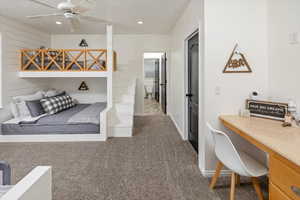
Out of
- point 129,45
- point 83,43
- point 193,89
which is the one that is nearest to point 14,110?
point 83,43

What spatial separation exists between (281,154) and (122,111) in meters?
3.75

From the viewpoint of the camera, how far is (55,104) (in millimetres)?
4527

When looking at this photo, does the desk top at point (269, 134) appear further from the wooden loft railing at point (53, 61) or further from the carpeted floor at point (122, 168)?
the wooden loft railing at point (53, 61)

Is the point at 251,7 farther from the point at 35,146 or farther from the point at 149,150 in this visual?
the point at 35,146

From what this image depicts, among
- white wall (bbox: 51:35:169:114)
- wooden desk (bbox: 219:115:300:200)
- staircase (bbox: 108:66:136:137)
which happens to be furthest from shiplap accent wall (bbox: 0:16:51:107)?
wooden desk (bbox: 219:115:300:200)

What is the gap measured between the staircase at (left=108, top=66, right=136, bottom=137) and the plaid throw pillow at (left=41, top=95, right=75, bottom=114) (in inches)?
47.8

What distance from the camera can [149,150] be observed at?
3.44m

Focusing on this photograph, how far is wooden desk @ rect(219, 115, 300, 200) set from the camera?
1.17m

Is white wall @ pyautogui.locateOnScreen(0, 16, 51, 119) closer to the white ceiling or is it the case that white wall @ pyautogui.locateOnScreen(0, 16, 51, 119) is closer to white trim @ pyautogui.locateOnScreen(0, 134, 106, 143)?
the white ceiling

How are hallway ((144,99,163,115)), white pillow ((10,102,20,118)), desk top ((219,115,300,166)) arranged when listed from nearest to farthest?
desk top ((219,115,300,166)) < white pillow ((10,102,20,118)) < hallway ((144,99,163,115))

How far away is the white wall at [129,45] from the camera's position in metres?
6.11

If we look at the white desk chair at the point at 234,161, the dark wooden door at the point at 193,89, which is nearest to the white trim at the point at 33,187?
the white desk chair at the point at 234,161

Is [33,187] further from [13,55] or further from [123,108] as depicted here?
[13,55]

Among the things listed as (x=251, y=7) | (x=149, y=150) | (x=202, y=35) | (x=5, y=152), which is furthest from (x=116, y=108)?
→ (x=251, y=7)
